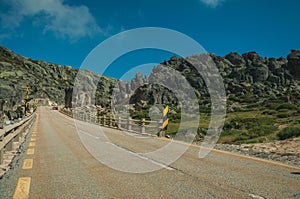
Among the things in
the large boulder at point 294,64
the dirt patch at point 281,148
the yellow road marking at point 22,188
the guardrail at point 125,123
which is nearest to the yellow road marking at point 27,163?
the yellow road marking at point 22,188

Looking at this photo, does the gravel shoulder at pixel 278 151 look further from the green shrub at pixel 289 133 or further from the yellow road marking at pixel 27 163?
the yellow road marking at pixel 27 163

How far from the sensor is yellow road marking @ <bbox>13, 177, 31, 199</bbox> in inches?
167

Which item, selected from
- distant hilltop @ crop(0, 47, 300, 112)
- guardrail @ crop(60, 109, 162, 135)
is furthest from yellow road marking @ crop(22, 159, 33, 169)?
distant hilltop @ crop(0, 47, 300, 112)

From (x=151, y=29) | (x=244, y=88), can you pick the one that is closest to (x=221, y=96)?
(x=244, y=88)

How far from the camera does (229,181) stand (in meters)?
5.23

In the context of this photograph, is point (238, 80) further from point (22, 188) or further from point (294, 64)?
point (22, 188)

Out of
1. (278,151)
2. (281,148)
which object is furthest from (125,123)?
(278,151)

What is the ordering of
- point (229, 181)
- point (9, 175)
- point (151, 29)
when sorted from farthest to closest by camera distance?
point (151, 29) < point (9, 175) < point (229, 181)

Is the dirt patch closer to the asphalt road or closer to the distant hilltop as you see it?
the asphalt road

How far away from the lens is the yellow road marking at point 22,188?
4.23 meters

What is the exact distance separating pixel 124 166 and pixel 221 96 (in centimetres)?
8001

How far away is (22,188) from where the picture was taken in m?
4.68

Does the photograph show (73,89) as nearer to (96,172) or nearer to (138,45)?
(138,45)

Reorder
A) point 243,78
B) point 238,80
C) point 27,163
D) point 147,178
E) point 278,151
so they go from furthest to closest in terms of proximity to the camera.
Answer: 1. point 243,78
2. point 238,80
3. point 278,151
4. point 27,163
5. point 147,178
